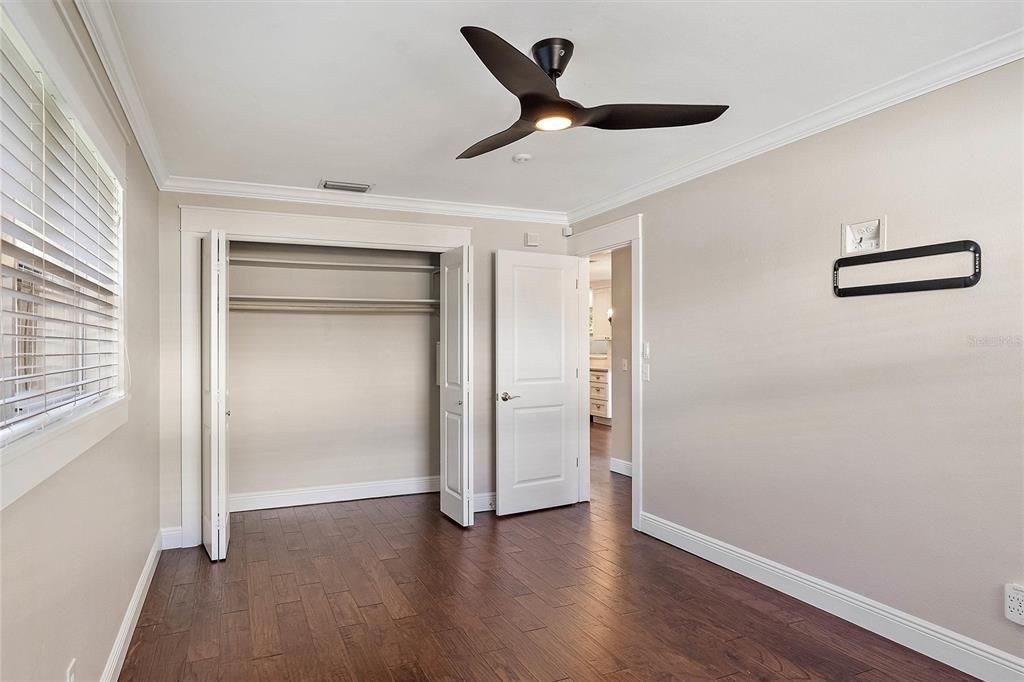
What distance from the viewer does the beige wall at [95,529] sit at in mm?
1463

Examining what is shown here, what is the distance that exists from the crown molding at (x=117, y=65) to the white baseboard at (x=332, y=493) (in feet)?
9.28

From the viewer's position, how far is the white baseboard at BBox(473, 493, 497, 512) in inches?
198

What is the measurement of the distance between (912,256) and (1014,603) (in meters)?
1.44

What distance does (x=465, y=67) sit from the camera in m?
2.56

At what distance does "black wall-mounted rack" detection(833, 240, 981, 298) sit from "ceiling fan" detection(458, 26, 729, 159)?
3.74 feet

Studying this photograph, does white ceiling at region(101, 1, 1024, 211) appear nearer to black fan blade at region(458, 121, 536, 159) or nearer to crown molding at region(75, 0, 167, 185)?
crown molding at region(75, 0, 167, 185)

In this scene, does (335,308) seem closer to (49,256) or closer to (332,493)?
(332,493)

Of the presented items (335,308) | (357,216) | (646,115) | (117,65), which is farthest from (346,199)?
(646,115)

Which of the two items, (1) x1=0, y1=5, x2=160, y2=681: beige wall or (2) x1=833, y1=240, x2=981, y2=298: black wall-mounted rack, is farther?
(2) x1=833, y1=240, x2=981, y2=298: black wall-mounted rack

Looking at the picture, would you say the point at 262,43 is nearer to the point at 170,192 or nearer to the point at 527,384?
the point at 170,192

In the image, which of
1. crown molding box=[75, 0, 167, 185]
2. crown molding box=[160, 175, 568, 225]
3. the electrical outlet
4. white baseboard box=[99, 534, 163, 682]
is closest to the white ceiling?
crown molding box=[75, 0, 167, 185]

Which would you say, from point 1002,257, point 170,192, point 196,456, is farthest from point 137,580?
point 1002,257

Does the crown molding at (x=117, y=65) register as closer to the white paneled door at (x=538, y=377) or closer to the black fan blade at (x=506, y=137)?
the black fan blade at (x=506, y=137)

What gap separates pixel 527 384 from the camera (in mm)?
4961
